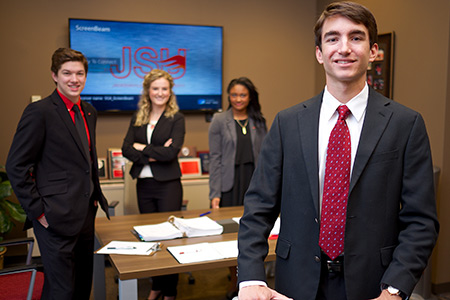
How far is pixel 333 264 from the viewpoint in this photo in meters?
1.41

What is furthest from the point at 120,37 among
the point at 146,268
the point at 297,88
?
the point at 146,268

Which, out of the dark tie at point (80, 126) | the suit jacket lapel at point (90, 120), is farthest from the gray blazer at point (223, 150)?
the dark tie at point (80, 126)

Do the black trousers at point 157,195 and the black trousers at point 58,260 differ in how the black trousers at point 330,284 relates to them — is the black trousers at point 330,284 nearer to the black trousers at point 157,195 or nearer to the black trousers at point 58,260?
the black trousers at point 58,260

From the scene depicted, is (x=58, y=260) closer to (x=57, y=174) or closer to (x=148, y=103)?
(x=57, y=174)

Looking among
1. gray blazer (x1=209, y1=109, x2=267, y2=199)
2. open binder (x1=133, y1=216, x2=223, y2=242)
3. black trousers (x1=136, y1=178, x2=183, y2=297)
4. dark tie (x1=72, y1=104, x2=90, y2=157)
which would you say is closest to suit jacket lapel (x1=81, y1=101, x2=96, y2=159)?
dark tie (x1=72, y1=104, x2=90, y2=157)

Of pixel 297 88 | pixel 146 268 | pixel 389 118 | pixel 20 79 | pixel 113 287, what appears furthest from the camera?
pixel 297 88

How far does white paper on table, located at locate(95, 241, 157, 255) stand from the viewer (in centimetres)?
234

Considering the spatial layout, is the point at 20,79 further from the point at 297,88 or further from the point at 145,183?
the point at 297,88

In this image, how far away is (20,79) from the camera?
4.42 m

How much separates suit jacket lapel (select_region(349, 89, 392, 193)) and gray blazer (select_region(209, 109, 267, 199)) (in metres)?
2.17

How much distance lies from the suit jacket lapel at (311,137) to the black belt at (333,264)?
0.52 feet

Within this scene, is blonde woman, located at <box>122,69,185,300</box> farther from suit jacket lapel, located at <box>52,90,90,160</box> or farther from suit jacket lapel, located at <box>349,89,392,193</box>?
suit jacket lapel, located at <box>349,89,392,193</box>

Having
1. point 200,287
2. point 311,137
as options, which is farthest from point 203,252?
point 200,287

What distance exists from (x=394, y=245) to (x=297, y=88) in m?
4.21
